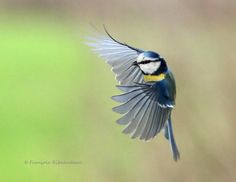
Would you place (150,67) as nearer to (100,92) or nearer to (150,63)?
(150,63)

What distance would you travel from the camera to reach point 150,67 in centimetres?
94

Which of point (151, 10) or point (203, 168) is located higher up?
point (151, 10)

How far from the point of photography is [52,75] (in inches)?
40.3

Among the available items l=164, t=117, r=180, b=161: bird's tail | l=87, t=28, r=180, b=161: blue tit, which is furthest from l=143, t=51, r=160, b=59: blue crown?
→ l=164, t=117, r=180, b=161: bird's tail

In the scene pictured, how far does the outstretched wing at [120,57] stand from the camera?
37.3 inches

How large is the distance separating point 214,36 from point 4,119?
386 millimetres

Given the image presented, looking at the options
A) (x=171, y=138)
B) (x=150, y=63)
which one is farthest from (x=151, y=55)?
(x=171, y=138)

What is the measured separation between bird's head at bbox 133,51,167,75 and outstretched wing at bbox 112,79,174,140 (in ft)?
0.07

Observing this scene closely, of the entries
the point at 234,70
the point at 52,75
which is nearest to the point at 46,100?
the point at 52,75

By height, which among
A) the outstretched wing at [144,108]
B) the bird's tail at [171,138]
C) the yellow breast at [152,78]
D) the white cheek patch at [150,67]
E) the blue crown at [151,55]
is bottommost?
the bird's tail at [171,138]

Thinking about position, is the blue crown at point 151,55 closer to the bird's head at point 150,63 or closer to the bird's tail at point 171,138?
the bird's head at point 150,63

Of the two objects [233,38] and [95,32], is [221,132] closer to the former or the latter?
[233,38]

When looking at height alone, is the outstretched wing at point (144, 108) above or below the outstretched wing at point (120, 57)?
below

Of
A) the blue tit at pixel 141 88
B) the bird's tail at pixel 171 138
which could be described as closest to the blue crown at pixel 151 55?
the blue tit at pixel 141 88
